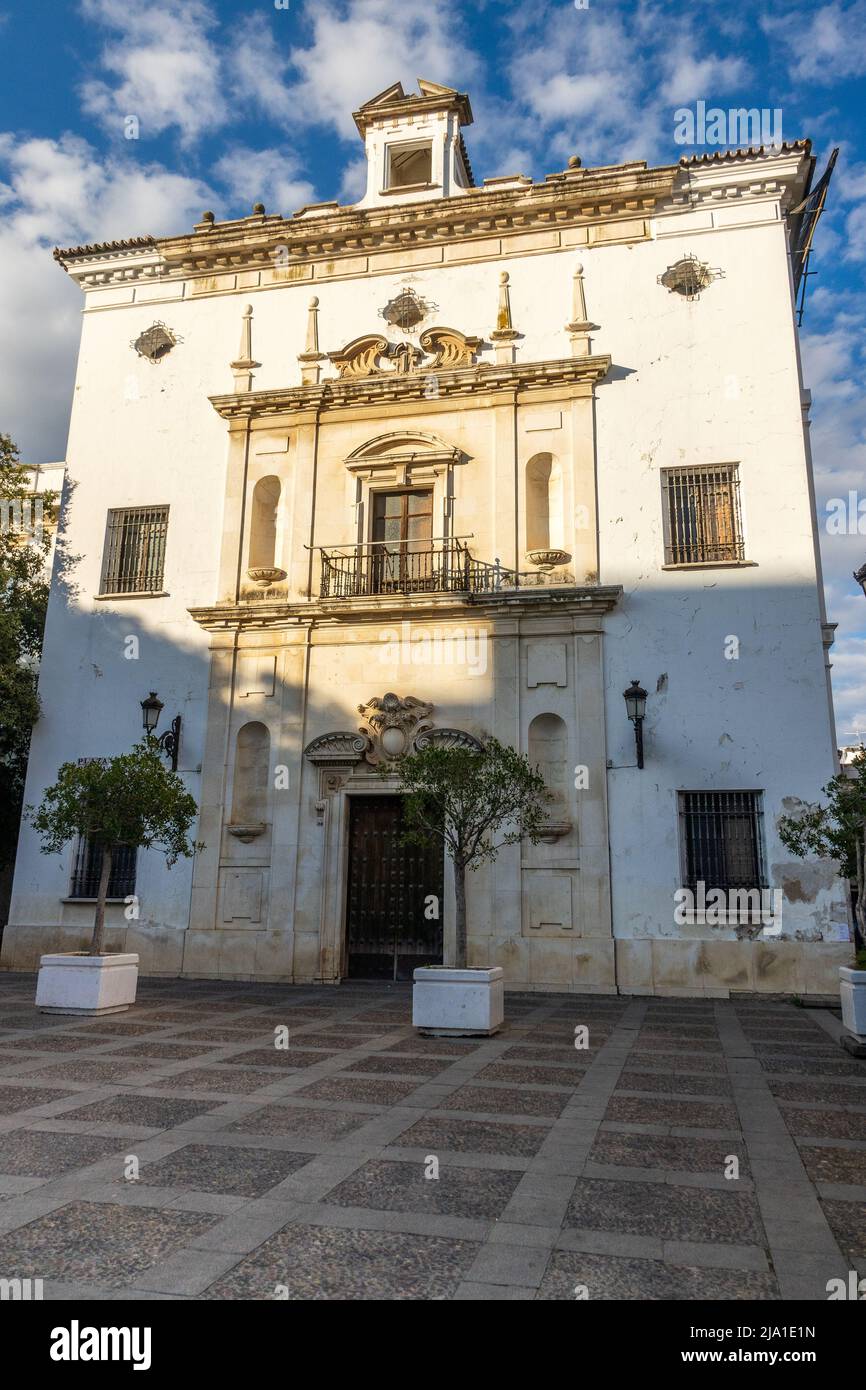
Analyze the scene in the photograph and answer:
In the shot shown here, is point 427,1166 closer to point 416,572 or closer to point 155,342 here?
point 416,572

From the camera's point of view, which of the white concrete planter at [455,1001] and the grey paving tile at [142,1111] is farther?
the white concrete planter at [455,1001]

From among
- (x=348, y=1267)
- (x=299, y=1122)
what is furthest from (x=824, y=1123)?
(x=348, y=1267)

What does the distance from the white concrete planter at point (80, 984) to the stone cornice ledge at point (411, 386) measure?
1040 centimetres

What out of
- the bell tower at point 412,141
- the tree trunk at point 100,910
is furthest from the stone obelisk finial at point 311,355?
the tree trunk at point 100,910

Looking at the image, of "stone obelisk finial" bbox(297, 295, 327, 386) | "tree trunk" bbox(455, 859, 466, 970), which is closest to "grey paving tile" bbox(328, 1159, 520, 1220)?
"tree trunk" bbox(455, 859, 466, 970)

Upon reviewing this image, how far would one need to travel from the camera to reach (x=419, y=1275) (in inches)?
141

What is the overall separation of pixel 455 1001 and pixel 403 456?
9920mm

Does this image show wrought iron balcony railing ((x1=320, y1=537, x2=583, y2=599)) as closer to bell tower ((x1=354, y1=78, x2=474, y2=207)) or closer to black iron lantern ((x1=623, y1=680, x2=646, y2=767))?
black iron lantern ((x1=623, y1=680, x2=646, y2=767))

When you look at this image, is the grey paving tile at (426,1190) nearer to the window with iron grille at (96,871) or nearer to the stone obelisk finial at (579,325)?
the window with iron grille at (96,871)

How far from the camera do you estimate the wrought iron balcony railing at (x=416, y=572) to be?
15328 millimetres

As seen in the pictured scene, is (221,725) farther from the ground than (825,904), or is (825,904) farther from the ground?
(221,725)
